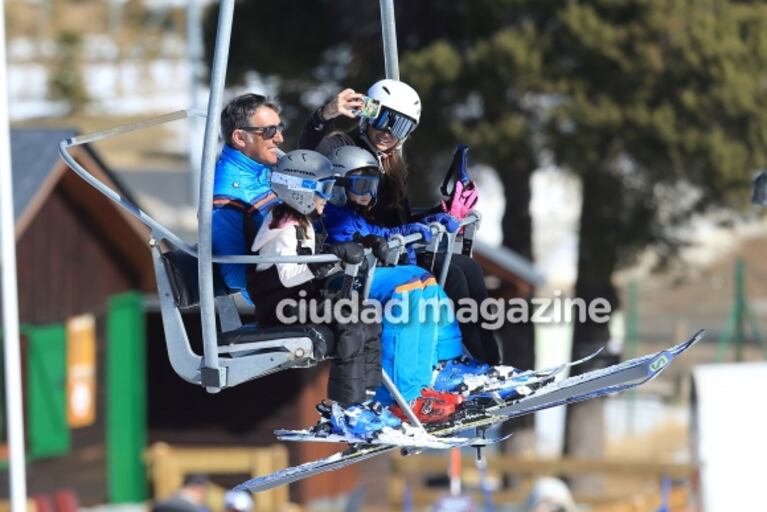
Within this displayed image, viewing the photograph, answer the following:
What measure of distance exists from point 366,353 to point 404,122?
1.03 meters

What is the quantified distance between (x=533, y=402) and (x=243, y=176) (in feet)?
5.20

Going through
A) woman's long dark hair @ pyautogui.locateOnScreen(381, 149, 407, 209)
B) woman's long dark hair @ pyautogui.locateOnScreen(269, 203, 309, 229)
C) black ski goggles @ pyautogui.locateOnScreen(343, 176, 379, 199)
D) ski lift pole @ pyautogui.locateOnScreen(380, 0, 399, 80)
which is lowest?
woman's long dark hair @ pyautogui.locateOnScreen(269, 203, 309, 229)

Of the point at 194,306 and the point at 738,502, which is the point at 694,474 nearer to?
the point at 738,502

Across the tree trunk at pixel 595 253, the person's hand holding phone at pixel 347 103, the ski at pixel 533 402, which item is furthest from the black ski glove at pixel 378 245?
the tree trunk at pixel 595 253

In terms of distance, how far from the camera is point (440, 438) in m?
7.00

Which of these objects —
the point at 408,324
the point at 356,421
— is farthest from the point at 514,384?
the point at 356,421

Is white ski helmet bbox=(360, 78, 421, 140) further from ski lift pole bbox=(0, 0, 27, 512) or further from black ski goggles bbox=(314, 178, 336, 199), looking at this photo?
ski lift pole bbox=(0, 0, 27, 512)

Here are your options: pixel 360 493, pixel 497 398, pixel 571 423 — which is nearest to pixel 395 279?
pixel 497 398

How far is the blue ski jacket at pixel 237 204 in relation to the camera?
686 cm

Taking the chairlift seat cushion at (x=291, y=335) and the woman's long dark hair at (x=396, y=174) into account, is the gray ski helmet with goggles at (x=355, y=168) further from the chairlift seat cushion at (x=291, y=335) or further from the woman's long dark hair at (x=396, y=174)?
the chairlift seat cushion at (x=291, y=335)

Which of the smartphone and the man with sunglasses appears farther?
the smartphone

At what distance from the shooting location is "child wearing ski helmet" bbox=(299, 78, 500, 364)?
7168 mm

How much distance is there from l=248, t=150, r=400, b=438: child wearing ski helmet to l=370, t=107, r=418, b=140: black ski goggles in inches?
23.3

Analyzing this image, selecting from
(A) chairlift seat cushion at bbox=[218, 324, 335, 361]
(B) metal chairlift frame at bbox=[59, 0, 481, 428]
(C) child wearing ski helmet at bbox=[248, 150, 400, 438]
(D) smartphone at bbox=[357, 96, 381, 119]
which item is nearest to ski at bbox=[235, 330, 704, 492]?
(C) child wearing ski helmet at bbox=[248, 150, 400, 438]
